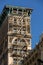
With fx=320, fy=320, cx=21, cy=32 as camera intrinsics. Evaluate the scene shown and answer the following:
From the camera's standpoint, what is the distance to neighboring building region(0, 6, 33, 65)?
11738 cm

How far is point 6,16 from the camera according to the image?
4936 inches

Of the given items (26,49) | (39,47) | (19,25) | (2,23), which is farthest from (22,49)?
(39,47)

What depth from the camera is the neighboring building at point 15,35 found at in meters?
117

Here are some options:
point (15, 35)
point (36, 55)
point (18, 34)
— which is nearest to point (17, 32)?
point (18, 34)

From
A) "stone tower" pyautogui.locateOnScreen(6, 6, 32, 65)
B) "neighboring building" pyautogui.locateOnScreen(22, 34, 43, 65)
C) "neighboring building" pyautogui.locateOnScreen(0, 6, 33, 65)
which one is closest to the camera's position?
"neighboring building" pyautogui.locateOnScreen(22, 34, 43, 65)

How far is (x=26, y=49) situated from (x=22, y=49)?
1.52m

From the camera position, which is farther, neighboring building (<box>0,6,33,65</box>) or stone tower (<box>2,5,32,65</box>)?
neighboring building (<box>0,6,33,65</box>)

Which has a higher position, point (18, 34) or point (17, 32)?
point (17, 32)

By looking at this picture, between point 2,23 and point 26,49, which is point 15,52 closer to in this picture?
point 26,49

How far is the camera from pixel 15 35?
4724 inches

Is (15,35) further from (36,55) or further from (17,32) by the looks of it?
(36,55)

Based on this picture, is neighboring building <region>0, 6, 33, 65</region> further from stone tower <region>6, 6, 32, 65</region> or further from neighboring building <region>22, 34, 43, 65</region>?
neighboring building <region>22, 34, 43, 65</region>

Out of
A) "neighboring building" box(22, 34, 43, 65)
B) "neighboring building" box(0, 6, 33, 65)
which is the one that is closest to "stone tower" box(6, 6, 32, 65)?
"neighboring building" box(0, 6, 33, 65)

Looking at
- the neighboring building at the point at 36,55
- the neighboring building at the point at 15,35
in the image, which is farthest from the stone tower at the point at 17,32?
the neighboring building at the point at 36,55
